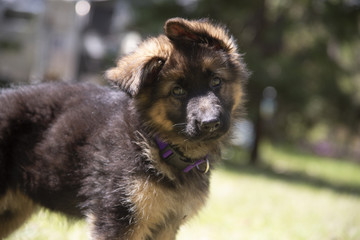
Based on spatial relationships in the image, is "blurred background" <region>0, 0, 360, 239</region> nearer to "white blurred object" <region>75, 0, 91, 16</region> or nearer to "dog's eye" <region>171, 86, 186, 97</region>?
"dog's eye" <region>171, 86, 186, 97</region>

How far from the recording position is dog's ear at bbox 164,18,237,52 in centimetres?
304

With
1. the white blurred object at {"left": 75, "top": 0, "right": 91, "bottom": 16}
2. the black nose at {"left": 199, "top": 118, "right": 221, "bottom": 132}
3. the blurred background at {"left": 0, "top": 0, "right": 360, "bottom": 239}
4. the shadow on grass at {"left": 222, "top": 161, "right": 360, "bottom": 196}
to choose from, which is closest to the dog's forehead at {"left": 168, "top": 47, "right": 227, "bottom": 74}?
the black nose at {"left": 199, "top": 118, "right": 221, "bottom": 132}

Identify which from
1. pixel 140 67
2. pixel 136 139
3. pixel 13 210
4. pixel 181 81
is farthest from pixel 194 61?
pixel 13 210

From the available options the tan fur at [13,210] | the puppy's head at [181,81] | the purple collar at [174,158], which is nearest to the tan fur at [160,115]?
the puppy's head at [181,81]

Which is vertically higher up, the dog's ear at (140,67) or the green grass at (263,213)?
the dog's ear at (140,67)

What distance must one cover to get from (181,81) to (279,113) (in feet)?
33.7

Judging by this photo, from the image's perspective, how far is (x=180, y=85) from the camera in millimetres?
3000

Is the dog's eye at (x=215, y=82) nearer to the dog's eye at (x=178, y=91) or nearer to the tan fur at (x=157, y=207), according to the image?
the dog's eye at (x=178, y=91)

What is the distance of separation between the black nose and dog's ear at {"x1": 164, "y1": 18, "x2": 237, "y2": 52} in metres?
0.72

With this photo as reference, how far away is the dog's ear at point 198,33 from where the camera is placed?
9.97ft

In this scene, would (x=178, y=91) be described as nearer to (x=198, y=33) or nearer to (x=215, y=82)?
(x=215, y=82)

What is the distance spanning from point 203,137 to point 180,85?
0.43 m

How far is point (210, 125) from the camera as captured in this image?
2.81m

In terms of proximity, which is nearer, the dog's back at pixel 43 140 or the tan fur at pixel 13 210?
the dog's back at pixel 43 140
